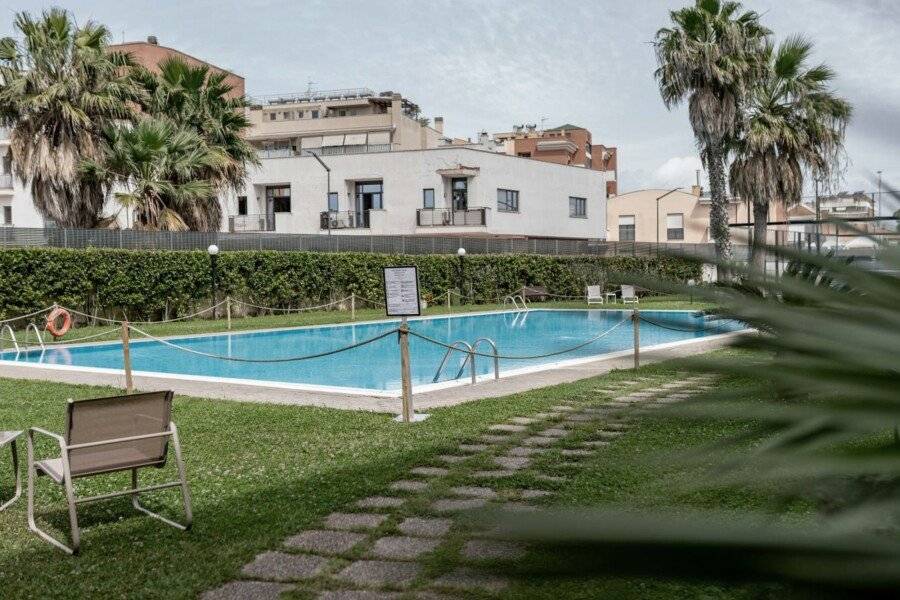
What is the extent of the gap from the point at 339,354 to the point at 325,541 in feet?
44.5

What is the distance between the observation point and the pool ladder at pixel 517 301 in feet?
99.6

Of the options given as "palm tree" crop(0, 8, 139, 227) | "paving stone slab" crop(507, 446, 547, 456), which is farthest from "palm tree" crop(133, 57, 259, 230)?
"paving stone slab" crop(507, 446, 547, 456)

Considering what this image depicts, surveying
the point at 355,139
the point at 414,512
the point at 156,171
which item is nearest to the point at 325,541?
the point at 414,512

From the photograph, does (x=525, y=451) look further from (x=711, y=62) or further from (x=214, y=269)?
(x=711, y=62)

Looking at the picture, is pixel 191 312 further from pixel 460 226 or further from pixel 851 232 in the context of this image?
pixel 851 232

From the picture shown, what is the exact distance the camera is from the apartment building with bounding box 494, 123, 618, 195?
60.3 m

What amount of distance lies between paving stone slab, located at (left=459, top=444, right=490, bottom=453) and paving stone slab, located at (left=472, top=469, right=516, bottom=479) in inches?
29.8

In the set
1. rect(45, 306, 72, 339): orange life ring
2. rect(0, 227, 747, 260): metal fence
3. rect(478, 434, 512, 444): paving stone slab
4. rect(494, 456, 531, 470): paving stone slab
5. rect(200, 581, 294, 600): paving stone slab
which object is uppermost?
rect(0, 227, 747, 260): metal fence

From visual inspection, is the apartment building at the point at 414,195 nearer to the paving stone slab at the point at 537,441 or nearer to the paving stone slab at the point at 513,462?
the paving stone slab at the point at 537,441

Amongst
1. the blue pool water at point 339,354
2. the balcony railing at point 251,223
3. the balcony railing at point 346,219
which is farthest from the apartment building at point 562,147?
the blue pool water at point 339,354

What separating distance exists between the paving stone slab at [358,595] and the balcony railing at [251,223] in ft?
140

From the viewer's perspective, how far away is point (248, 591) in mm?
4121

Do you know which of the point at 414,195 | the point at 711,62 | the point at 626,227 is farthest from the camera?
the point at 626,227

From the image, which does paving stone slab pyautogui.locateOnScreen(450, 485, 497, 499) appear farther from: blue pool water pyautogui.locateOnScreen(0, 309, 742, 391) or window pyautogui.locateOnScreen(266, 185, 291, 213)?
window pyautogui.locateOnScreen(266, 185, 291, 213)
